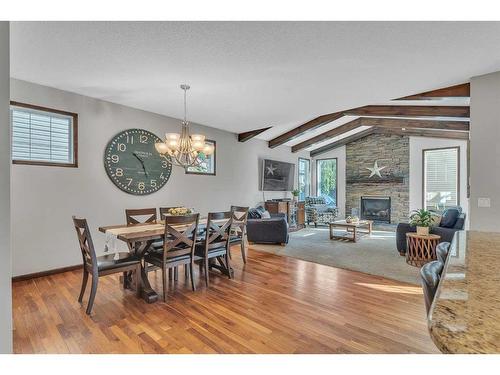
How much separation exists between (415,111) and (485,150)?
192cm

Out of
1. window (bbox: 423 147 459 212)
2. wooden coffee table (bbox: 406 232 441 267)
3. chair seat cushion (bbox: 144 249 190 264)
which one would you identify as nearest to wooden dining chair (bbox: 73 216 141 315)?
chair seat cushion (bbox: 144 249 190 264)

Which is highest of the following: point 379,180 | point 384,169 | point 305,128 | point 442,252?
point 305,128

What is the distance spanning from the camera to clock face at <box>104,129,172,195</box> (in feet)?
13.9

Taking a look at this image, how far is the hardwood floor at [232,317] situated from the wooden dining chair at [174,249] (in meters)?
0.38

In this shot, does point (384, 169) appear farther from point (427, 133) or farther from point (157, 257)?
point (157, 257)

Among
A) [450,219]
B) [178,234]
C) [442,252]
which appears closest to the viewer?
[442,252]

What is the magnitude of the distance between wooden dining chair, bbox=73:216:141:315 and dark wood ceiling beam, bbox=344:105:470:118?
5.12m

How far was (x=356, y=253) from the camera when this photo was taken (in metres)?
4.81

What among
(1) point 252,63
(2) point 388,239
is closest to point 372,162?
(2) point 388,239

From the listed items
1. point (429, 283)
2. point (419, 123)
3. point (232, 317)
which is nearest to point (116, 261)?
point (232, 317)

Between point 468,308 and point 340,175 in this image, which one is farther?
point 340,175

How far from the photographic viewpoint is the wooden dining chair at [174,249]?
278 centimetres

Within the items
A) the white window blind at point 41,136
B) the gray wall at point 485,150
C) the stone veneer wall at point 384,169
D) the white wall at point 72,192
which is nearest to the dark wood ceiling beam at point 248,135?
the white wall at point 72,192

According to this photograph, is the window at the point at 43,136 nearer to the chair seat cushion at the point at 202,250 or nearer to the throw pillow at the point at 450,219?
the chair seat cushion at the point at 202,250
